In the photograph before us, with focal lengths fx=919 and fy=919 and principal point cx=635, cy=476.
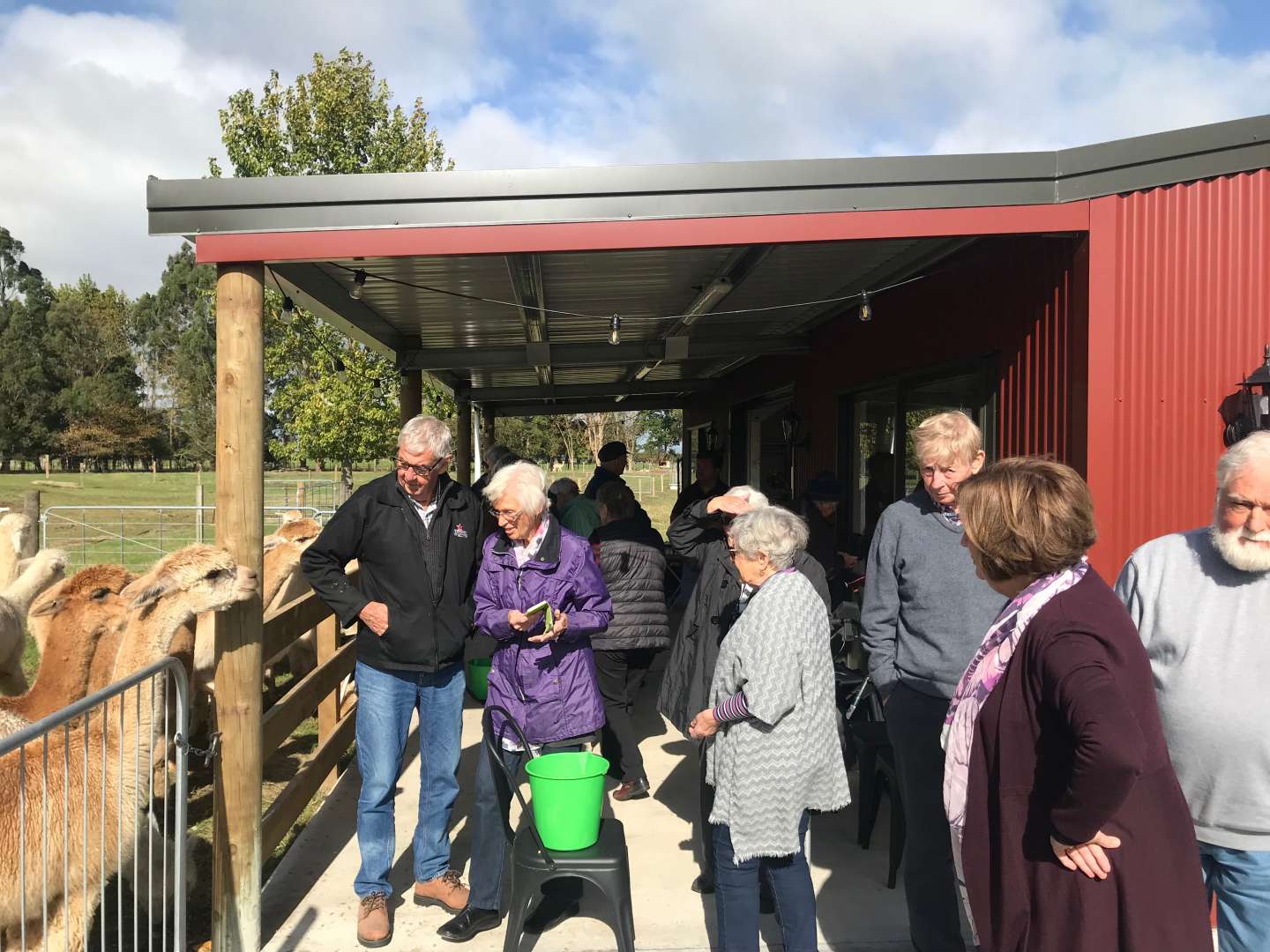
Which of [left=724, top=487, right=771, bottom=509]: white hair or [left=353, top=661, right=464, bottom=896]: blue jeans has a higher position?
[left=724, top=487, right=771, bottom=509]: white hair

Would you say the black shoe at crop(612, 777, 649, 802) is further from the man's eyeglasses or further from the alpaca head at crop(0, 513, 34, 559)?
the alpaca head at crop(0, 513, 34, 559)

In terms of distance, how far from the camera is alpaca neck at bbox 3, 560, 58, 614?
6875 mm

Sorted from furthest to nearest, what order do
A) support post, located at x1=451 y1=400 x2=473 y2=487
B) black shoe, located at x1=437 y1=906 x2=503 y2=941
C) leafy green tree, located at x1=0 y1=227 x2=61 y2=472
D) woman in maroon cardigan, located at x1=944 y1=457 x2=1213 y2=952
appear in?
leafy green tree, located at x1=0 y1=227 x2=61 y2=472, support post, located at x1=451 y1=400 x2=473 y2=487, black shoe, located at x1=437 y1=906 x2=503 y2=941, woman in maroon cardigan, located at x1=944 y1=457 x2=1213 y2=952

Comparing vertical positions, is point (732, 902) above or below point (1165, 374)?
below

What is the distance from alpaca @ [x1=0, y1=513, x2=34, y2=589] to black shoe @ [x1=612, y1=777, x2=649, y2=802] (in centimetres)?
561

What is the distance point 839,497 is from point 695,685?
2.30 m

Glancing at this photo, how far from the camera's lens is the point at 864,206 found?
3.85m

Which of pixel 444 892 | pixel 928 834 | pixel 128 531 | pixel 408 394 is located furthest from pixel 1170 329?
pixel 128 531

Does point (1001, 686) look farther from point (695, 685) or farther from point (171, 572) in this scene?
point (171, 572)

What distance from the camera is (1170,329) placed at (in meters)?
3.89

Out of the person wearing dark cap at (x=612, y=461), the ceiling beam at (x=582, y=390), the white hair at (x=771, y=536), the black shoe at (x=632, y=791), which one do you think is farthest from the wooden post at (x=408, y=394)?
the white hair at (x=771, y=536)

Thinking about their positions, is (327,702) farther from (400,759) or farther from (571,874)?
(571,874)

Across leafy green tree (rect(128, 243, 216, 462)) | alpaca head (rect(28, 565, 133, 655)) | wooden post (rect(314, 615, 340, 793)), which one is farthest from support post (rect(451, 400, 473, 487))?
leafy green tree (rect(128, 243, 216, 462))

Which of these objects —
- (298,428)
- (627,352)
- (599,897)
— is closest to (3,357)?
(298,428)
